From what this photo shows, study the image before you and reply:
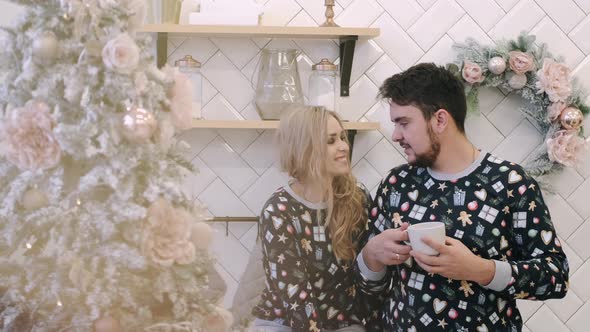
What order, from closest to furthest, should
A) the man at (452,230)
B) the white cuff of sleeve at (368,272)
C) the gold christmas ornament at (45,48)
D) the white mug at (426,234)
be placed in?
1. the gold christmas ornament at (45,48)
2. the white mug at (426,234)
3. the man at (452,230)
4. the white cuff of sleeve at (368,272)

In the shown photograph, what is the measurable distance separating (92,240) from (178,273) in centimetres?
15

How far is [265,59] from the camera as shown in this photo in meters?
2.42

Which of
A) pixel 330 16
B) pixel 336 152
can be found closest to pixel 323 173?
pixel 336 152

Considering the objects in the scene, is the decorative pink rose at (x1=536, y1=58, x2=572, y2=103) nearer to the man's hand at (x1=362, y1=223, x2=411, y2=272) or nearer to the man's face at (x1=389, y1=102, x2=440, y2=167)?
the man's face at (x1=389, y1=102, x2=440, y2=167)

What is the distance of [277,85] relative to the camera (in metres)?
2.39

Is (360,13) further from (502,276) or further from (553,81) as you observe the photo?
(502,276)

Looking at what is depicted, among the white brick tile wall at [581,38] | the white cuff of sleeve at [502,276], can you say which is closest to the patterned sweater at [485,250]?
the white cuff of sleeve at [502,276]

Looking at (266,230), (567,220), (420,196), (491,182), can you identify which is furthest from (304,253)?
(567,220)

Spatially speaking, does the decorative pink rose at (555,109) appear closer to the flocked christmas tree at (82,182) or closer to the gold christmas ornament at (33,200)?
the flocked christmas tree at (82,182)

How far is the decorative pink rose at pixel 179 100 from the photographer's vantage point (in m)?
1.25

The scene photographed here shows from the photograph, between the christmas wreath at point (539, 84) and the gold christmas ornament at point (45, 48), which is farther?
the christmas wreath at point (539, 84)

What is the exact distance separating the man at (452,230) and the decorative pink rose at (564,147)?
20.2 inches

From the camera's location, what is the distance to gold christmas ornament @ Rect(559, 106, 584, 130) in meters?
2.41

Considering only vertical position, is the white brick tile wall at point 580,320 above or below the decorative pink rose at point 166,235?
below
